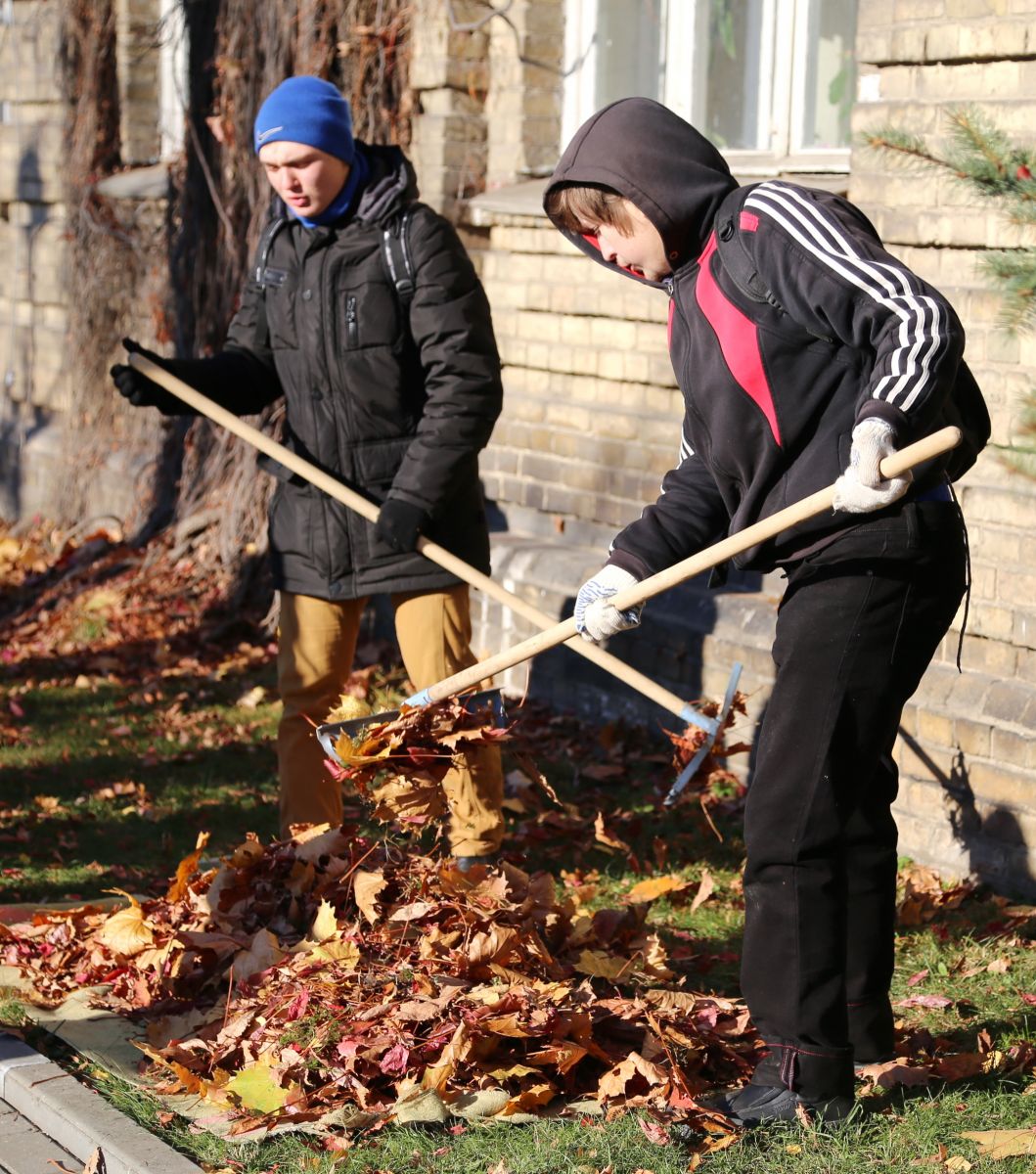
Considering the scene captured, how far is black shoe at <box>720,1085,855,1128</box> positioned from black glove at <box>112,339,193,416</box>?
2783 millimetres

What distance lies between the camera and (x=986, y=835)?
200 inches

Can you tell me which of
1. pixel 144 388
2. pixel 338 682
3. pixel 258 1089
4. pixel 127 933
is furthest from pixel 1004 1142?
pixel 144 388

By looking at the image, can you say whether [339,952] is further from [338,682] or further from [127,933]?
[338,682]

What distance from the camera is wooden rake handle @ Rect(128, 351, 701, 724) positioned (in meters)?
4.38

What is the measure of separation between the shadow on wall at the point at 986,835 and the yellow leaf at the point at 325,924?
6.79ft

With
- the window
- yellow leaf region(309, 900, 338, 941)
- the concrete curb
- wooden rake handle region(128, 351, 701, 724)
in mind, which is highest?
the window

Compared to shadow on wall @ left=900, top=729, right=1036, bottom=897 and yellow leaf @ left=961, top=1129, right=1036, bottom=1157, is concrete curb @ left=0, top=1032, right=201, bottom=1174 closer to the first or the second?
yellow leaf @ left=961, top=1129, right=1036, bottom=1157

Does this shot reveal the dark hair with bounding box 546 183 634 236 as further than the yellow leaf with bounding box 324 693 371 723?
No

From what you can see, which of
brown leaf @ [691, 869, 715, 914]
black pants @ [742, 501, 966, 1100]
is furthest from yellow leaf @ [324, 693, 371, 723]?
black pants @ [742, 501, 966, 1100]

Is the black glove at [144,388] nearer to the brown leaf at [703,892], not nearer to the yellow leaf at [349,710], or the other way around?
the yellow leaf at [349,710]

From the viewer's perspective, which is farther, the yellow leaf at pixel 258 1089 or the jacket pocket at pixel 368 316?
the jacket pocket at pixel 368 316

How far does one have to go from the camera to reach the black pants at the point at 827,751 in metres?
3.25

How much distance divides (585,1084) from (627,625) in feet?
3.35

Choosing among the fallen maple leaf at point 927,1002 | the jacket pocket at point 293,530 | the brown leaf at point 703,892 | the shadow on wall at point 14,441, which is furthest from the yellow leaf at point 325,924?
the shadow on wall at point 14,441
